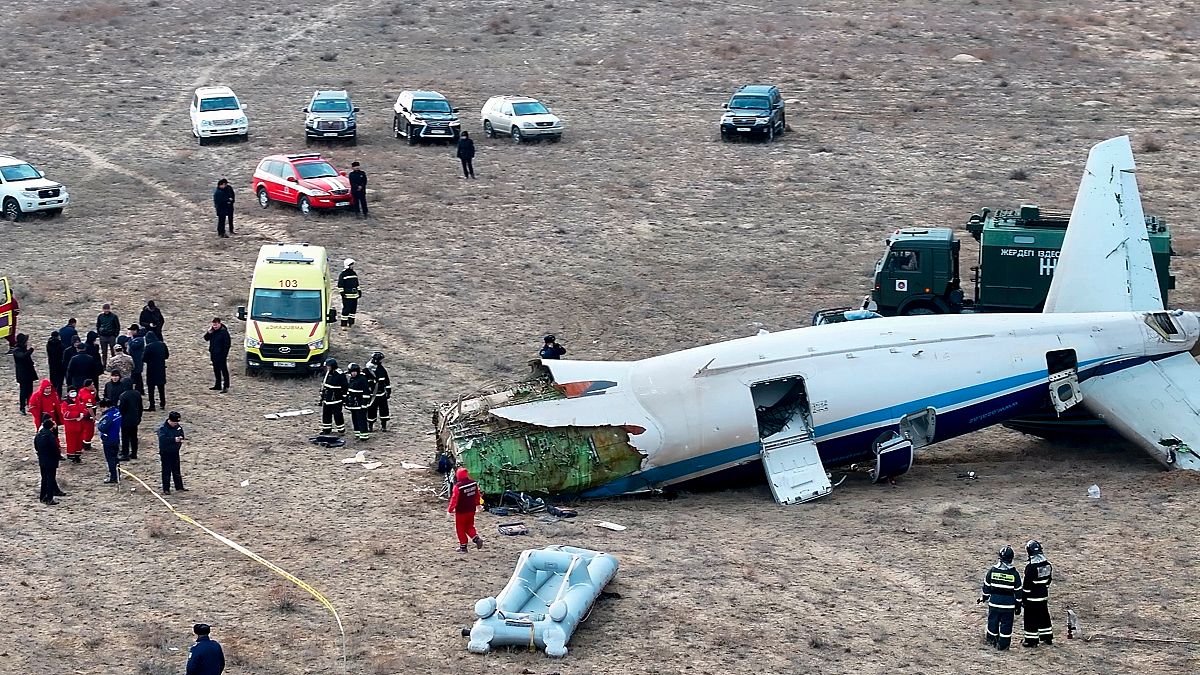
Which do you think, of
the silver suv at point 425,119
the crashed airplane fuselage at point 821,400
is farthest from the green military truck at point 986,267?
the silver suv at point 425,119

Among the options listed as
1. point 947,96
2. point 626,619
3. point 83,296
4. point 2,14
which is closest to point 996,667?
point 626,619

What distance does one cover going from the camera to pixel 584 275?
133ft

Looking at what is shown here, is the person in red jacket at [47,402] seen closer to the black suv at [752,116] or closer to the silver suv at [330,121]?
the silver suv at [330,121]

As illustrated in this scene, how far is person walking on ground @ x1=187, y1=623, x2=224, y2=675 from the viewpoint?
1780 centimetres

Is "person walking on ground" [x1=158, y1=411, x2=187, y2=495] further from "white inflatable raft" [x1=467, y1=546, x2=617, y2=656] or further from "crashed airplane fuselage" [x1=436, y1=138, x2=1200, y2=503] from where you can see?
"white inflatable raft" [x1=467, y1=546, x2=617, y2=656]

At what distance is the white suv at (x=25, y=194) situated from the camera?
44125 mm

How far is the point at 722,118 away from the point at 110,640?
36525 mm

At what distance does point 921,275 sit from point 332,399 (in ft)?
41.8

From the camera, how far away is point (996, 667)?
63.3 feet

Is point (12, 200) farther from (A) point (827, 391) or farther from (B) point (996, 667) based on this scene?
(B) point (996, 667)

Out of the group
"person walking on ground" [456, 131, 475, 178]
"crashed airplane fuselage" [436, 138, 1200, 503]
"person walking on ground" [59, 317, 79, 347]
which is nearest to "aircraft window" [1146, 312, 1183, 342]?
"crashed airplane fuselage" [436, 138, 1200, 503]

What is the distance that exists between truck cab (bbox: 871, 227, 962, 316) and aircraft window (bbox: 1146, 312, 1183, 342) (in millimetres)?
5604

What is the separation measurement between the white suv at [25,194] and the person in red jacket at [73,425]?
18.5 metres

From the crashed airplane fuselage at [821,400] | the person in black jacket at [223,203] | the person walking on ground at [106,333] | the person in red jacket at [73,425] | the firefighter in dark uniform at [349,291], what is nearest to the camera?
the crashed airplane fuselage at [821,400]
